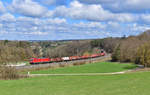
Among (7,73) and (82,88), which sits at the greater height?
(7,73)

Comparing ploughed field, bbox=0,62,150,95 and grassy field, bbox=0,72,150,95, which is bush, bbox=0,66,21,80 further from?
grassy field, bbox=0,72,150,95

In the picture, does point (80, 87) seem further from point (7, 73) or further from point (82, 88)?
point (7, 73)

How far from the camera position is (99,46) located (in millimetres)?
157500

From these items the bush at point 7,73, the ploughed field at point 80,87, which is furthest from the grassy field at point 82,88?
the bush at point 7,73

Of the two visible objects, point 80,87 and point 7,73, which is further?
point 7,73

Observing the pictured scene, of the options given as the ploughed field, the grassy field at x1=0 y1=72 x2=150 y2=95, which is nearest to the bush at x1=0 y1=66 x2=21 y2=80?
the ploughed field

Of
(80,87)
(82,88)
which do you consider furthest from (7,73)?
(82,88)

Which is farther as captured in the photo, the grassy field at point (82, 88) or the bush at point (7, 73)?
the bush at point (7, 73)

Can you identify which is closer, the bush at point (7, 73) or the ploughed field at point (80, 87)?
the ploughed field at point (80, 87)

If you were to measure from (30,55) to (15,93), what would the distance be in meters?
95.2

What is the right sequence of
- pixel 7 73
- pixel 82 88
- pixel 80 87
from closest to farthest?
pixel 82 88, pixel 80 87, pixel 7 73

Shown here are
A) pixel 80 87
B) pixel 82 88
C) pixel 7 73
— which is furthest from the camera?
pixel 7 73

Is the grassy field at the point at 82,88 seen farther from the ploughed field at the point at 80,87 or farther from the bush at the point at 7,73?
the bush at the point at 7,73

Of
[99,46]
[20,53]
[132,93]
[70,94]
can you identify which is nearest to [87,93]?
[70,94]
